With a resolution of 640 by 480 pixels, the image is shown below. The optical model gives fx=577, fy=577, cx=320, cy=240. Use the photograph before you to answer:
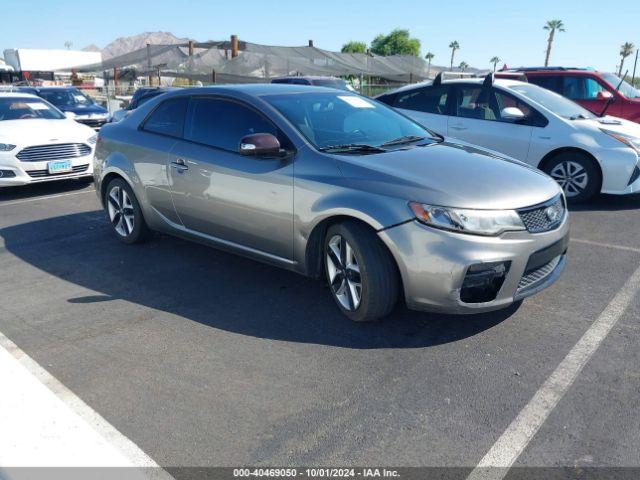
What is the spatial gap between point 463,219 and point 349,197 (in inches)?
29.3

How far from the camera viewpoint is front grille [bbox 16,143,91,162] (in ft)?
27.4

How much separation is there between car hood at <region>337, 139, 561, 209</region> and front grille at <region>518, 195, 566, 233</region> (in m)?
0.04

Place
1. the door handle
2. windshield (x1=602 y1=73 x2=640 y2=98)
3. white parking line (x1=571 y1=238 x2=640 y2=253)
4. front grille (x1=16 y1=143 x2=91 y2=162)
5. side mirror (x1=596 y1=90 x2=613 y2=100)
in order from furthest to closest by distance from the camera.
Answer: windshield (x1=602 y1=73 x2=640 y2=98) < side mirror (x1=596 y1=90 x2=613 y2=100) < front grille (x1=16 y1=143 x2=91 y2=162) < white parking line (x1=571 y1=238 x2=640 y2=253) < the door handle

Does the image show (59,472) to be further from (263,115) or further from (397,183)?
(263,115)

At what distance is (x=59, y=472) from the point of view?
8.29 ft

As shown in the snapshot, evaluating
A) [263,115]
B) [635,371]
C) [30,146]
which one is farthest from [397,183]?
[30,146]

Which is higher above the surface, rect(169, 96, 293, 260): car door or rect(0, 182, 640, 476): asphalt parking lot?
rect(169, 96, 293, 260): car door

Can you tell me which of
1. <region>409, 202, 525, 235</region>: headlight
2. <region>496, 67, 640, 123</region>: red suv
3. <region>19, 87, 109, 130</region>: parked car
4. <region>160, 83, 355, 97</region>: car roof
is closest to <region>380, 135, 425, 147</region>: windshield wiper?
<region>160, 83, 355, 97</region>: car roof

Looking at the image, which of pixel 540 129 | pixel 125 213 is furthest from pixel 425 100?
pixel 125 213

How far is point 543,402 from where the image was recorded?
2.99m

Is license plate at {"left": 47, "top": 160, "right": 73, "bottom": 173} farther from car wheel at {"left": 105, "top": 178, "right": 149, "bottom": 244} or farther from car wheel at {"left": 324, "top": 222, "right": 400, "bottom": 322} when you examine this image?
car wheel at {"left": 324, "top": 222, "right": 400, "bottom": 322}

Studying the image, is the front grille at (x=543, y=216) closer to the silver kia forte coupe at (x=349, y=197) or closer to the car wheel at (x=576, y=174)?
the silver kia forte coupe at (x=349, y=197)

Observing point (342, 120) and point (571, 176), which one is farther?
point (571, 176)

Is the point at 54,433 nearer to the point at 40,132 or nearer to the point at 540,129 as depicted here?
the point at 540,129
